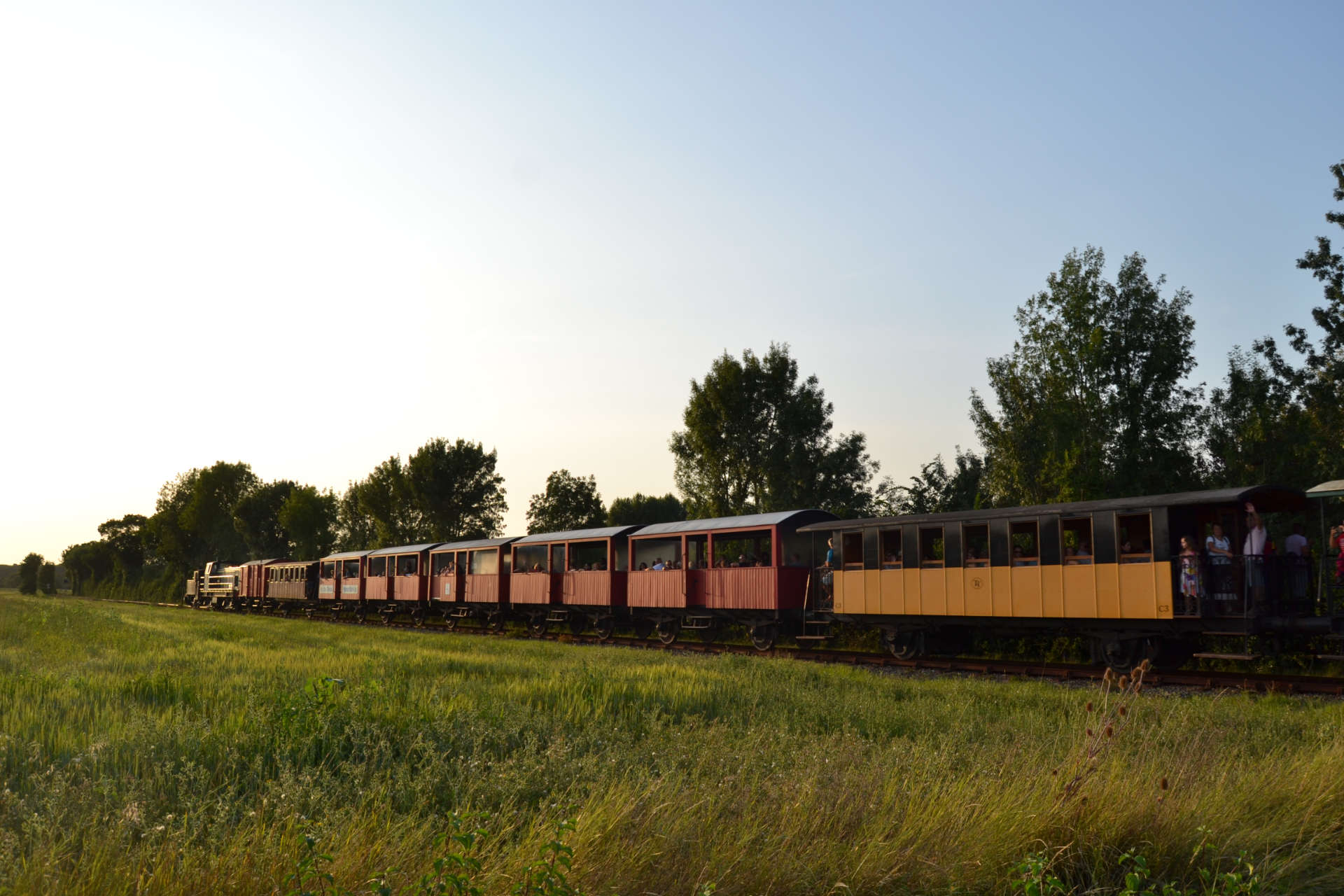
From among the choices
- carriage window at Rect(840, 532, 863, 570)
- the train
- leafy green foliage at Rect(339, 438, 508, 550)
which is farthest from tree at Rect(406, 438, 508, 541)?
carriage window at Rect(840, 532, 863, 570)

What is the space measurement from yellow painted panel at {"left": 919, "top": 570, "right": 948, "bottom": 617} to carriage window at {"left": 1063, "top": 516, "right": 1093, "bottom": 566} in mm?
2371

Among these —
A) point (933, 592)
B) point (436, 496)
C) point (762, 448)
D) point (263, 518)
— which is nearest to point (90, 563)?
point (263, 518)

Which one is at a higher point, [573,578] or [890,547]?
[890,547]

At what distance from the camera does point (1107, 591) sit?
52.6ft

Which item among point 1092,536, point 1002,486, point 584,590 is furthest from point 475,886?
point 1002,486

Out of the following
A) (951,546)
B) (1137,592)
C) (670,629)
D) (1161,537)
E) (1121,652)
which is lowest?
(670,629)

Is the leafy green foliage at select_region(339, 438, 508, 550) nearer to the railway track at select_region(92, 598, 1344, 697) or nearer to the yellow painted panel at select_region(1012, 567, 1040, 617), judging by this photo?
the railway track at select_region(92, 598, 1344, 697)

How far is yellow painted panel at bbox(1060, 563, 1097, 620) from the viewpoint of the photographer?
16234 millimetres

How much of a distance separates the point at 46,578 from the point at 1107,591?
391 feet

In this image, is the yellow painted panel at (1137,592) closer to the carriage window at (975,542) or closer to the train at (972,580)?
the train at (972,580)

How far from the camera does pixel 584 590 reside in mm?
28141

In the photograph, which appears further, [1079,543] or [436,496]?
[436,496]

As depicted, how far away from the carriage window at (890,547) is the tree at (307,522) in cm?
7649

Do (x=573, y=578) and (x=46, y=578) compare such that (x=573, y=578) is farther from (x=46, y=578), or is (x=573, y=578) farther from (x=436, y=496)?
(x=46, y=578)
